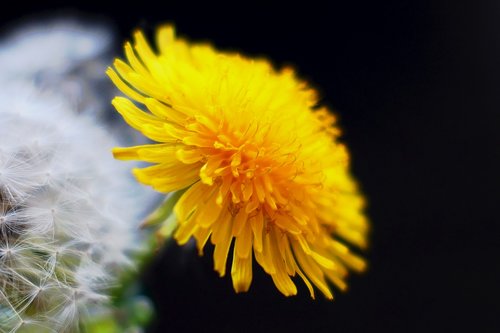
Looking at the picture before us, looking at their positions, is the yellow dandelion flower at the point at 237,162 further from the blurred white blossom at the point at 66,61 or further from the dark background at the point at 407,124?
the dark background at the point at 407,124

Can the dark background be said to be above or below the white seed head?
above

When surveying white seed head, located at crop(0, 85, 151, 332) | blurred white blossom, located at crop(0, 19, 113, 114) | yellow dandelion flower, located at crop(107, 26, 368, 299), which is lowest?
white seed head, located at crop(0, 85, 151, 332)

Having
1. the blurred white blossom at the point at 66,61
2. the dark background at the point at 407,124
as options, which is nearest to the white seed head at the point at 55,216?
the blurred white blossom at the point at 66,61

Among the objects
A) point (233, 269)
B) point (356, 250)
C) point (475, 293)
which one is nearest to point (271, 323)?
point (356, 250)

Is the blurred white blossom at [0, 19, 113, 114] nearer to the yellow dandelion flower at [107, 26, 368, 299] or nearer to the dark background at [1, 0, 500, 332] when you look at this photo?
the yellow dandelion flower at [107, 26, 368, 299]

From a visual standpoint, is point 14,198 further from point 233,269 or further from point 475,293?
point 475,293

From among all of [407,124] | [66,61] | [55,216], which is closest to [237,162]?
[55,216]

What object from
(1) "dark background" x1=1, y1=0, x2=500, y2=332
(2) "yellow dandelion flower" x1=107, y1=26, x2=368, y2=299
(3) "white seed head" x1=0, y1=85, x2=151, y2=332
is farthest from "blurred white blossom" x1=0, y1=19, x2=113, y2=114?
(1) "dark background" x1=1, y1=0, x2=500, y2=332
